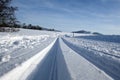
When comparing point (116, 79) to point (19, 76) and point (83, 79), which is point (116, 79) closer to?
point (83, 79)

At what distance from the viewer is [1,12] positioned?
23172 mm

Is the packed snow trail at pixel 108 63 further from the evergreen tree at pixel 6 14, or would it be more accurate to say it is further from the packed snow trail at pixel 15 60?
the evergreen tree at pixel 6 14

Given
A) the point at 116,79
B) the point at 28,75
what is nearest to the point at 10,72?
the point at 28,75

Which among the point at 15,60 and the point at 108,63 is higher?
the point at 15,60

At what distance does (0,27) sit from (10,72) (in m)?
18.0

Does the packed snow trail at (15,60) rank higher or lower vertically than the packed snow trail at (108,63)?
higher

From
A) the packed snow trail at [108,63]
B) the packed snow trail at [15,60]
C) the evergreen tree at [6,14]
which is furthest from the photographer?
the evergreen tree at [6,14]

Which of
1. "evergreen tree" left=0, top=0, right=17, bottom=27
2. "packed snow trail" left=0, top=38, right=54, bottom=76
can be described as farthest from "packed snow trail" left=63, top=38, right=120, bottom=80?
"evergreen tree" left=0, top=0, right=17, bottom=27

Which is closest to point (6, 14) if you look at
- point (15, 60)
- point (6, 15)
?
point (6, 15)

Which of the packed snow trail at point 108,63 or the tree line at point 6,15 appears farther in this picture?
the tree line at point 6,15

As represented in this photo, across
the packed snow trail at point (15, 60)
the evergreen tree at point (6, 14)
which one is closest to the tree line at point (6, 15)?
the evergreen tree at point (6, 14)

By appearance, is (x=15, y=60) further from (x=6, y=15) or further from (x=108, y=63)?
(x=6, y=15)

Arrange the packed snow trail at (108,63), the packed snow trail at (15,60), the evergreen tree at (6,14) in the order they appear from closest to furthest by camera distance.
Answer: the packed snow trail at (15,60) < the packed snow trail at (108,63) < the evergreen tree at (6,14)

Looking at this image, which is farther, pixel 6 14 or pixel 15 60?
pixel 6 14
